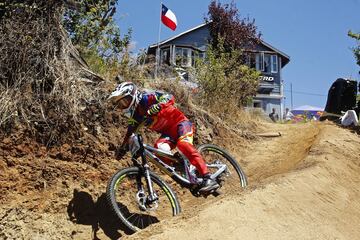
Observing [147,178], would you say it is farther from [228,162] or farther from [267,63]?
[267,63]

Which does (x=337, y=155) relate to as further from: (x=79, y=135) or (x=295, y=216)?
(x=79, y=135)

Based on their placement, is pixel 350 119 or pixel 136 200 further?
pixel 350 119

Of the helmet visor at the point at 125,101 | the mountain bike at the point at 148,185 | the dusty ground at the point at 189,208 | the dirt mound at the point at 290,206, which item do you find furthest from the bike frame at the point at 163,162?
the dirt mound at the point at 290,206

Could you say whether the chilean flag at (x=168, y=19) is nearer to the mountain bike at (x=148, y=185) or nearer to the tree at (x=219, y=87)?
the tree at (x=219, y=87)

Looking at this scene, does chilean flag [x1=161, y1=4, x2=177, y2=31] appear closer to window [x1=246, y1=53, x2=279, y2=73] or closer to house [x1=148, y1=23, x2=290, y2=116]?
house [x1=148, y1=23, x2=290, y2=116]

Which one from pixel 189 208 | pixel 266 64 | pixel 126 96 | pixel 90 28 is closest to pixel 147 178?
pixel 189 208

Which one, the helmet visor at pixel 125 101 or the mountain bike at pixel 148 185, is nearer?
the mountain bike at pixel 148 185

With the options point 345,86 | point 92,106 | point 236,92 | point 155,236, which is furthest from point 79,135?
point 345,86

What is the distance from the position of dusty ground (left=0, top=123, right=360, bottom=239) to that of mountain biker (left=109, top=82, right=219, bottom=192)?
636 mm

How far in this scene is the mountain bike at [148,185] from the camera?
6.54m

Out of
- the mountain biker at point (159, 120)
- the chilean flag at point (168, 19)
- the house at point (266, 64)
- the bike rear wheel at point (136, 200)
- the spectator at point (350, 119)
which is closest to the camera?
the bike rear wheel at point (136, 200)

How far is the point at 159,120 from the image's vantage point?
285 inches

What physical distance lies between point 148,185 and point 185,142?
87 centimetres

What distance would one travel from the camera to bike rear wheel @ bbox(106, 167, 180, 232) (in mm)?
6344
